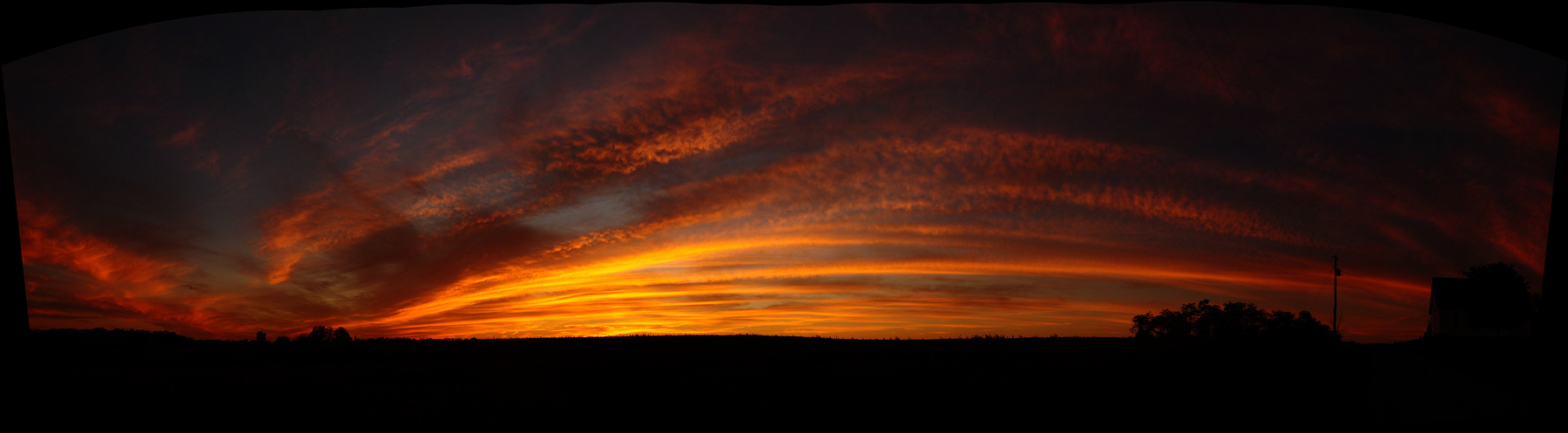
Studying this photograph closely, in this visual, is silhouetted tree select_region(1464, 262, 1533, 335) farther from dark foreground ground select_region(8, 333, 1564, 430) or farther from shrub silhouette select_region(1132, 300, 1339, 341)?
dark foreground ground select_region(8, 333, 1564, 430)

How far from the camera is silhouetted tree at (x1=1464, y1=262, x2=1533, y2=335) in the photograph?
224ft

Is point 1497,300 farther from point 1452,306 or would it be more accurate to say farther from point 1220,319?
point 1220,319

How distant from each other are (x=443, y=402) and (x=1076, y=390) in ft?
34.6

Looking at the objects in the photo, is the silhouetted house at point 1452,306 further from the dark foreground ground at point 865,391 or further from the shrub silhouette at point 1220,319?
the dark foreground ground at point 865,391

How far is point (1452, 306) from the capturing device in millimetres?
76250

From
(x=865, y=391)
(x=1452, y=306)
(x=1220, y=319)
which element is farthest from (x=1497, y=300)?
(x=865, y=391)

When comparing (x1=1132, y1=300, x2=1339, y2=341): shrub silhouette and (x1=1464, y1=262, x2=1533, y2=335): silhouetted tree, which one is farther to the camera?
(x1=1132, y1=300, x2=1339, y2=341): shrub silhouette

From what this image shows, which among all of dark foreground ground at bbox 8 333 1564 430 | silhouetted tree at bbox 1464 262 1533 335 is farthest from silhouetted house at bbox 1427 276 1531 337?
dark foreground ground at bbox 8 333 1564 430

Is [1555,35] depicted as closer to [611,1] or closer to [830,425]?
[611,1]

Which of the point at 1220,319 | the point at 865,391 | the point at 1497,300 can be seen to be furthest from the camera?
the point at 1220,319

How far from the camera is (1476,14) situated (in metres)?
3.99

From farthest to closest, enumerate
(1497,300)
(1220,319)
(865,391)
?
(1220,319) → (1497,300) → (865,391)

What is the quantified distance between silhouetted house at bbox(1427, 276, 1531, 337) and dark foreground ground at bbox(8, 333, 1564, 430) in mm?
66117

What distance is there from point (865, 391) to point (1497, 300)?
3567 inches
